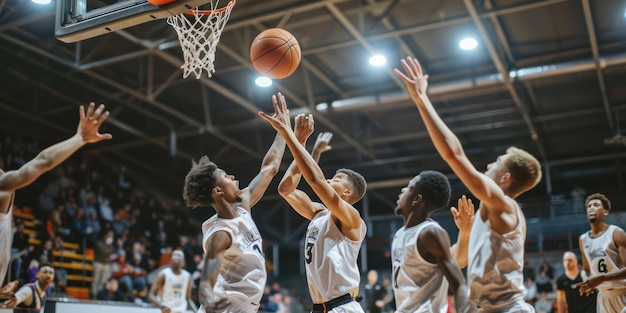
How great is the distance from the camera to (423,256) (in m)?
3.96

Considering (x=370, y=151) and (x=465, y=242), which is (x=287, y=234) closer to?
(x=370, y=151)

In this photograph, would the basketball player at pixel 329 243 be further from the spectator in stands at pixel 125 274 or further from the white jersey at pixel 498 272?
the spectator in stands at pixel 125 274

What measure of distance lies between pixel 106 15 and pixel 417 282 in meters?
4.02

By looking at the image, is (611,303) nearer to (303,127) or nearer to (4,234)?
(303,127)

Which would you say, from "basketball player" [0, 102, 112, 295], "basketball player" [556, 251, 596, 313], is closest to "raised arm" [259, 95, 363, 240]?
"basketball player" [0, 102, 112, 295]

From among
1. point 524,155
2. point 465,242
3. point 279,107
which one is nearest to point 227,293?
point 279,107

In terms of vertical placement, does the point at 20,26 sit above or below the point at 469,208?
above

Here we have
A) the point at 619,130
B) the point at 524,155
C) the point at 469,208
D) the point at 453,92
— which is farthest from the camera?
the point at 619,130

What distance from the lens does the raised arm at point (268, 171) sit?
488 cm

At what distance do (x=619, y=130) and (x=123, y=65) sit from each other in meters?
12.2

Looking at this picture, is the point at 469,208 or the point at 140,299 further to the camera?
the point at 140,299

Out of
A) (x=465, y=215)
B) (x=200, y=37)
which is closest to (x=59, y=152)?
(x=465, y=215)

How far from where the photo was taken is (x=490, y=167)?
4.00 metres

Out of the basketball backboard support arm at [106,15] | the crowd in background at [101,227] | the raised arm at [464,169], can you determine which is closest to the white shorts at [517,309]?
the raised arm at [464,169]
